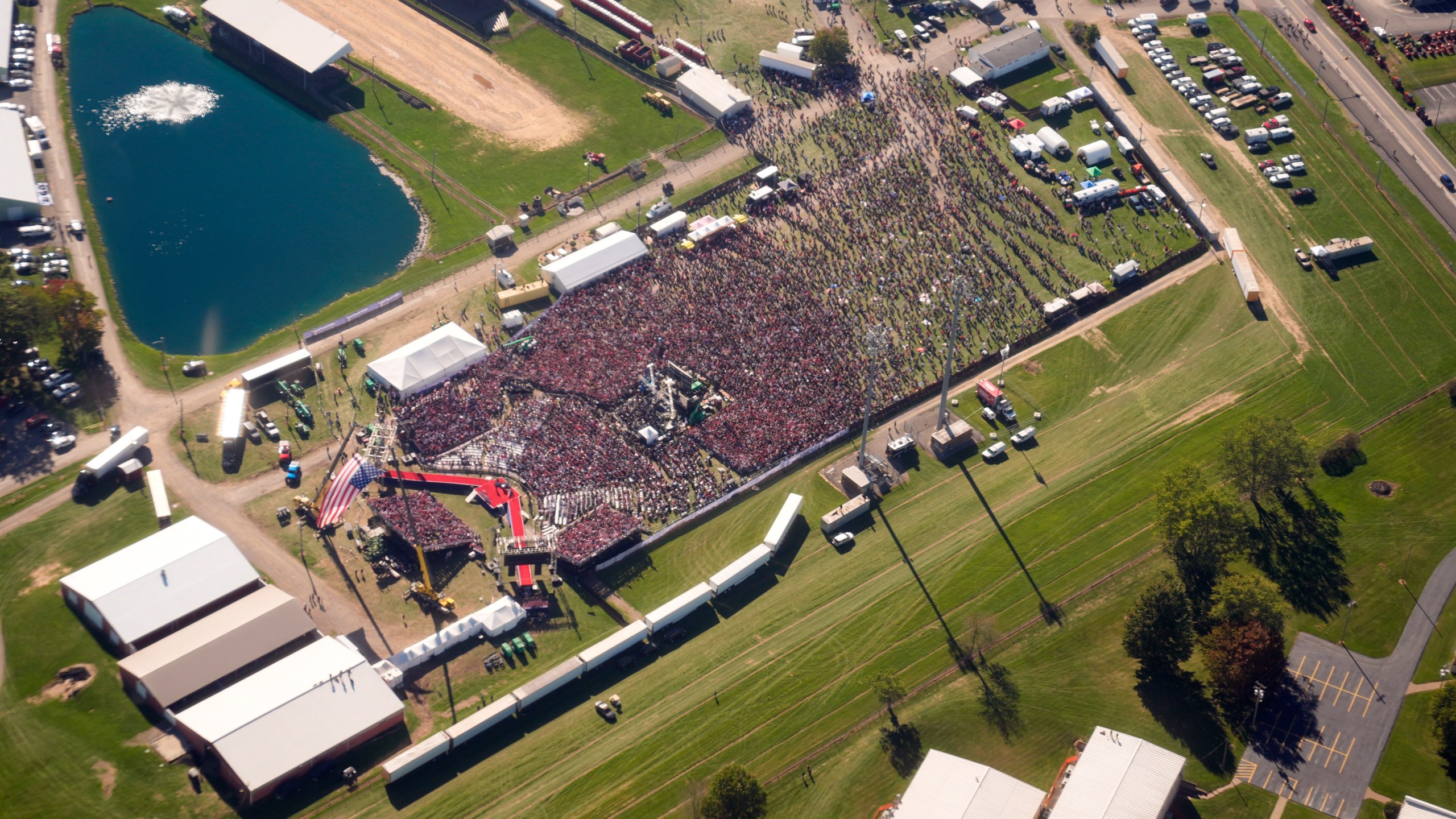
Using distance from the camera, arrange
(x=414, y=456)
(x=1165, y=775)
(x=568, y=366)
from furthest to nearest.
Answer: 1. (x=568, y=366)
2. (x=414, y=456)
3. (x=1165, y=775)

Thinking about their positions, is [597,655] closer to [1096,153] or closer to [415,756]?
[415,756]

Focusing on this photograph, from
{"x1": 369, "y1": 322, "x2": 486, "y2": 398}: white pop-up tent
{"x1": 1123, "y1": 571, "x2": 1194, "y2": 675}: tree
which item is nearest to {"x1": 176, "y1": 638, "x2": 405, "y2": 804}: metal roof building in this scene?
{"x1": 369, "y1": 322, "x2": 486, "y2": 398}: white pop-up tent

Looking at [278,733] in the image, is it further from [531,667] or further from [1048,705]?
[1048,705]

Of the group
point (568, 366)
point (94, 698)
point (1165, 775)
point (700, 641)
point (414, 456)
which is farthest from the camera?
point (568, 366)

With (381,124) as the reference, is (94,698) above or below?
below

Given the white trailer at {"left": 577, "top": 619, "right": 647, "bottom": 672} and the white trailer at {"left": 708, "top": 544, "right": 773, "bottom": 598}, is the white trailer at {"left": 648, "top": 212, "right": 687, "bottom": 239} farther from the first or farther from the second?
the white trailer at {"left": 577, "top": 619, "right": 647, "bottom": 672}

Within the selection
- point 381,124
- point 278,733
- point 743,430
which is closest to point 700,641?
point 743,430

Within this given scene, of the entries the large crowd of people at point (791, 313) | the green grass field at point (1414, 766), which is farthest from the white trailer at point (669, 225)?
the green grass field at point (1414, 766)

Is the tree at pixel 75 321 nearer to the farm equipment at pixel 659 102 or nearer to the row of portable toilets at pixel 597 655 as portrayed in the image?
the row of portable toilets at pixel 597 655
